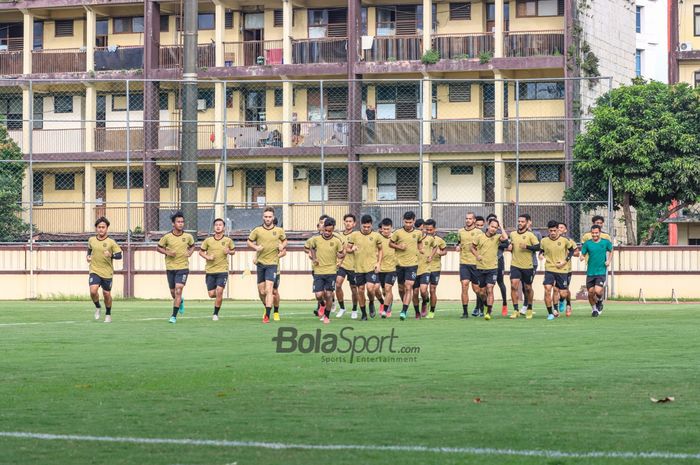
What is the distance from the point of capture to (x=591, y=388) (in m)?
13.3

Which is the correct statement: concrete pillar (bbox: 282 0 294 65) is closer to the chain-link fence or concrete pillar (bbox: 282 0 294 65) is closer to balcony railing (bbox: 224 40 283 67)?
balcony railing (bbox: 224 40 283 67)

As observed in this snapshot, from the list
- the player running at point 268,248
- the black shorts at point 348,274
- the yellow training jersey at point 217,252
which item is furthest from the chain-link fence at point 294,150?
the player running at point 268,248

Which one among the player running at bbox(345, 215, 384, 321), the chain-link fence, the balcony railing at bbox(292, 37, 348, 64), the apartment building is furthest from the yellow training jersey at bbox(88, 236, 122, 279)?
the balcony railing at bbox(292, 37, 348, 64)

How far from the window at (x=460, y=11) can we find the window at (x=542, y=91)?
395cm

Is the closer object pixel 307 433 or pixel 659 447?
pixel 659 447

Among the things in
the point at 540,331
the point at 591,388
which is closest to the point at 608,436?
the point at 591,388

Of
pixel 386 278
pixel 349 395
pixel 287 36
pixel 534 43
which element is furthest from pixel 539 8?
pixel 349 395

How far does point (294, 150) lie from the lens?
52.4m

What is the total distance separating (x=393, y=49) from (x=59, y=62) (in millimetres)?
14593

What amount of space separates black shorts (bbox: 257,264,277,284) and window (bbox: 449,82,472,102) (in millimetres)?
29806

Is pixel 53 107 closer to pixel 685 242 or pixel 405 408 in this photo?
pixel 685 242

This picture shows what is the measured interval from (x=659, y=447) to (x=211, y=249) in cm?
1751

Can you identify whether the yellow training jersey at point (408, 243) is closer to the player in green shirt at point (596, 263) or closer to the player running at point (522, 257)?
the player running at point (522, 257)

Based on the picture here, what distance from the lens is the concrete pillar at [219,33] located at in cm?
5606
